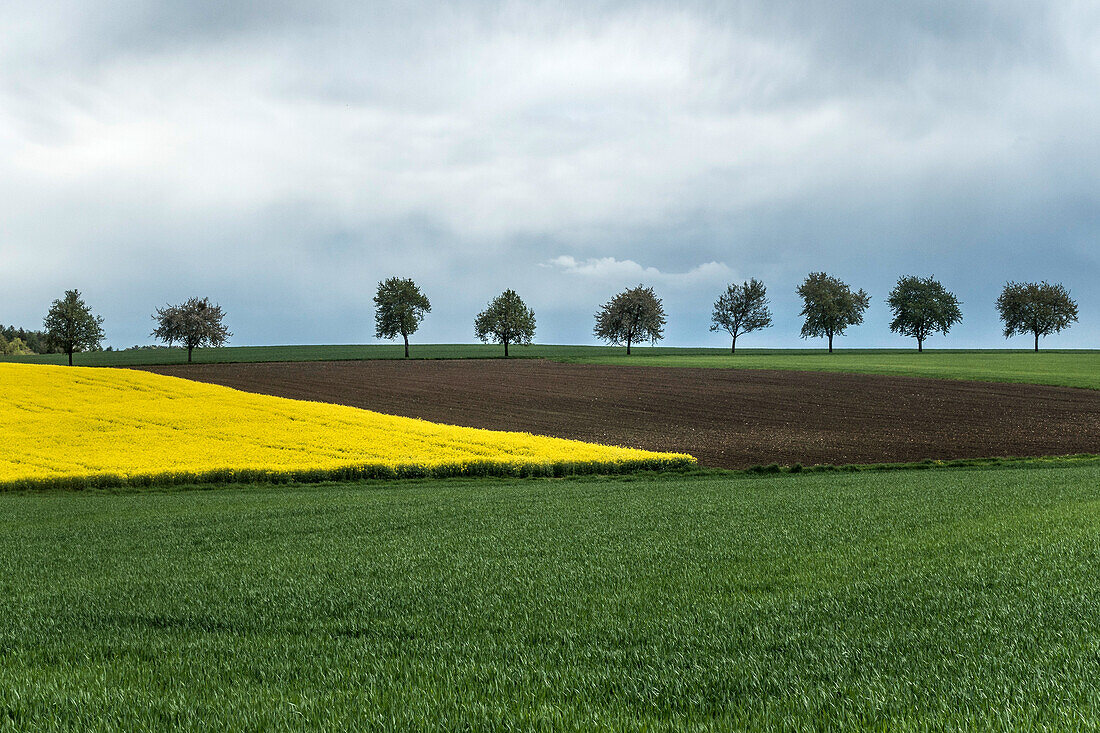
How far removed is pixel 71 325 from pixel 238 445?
211 feet

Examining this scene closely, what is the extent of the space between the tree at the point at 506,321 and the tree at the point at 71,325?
41845 mm

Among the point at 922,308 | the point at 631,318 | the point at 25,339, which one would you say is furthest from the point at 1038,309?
the point at 25,339

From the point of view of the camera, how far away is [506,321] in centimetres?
9088

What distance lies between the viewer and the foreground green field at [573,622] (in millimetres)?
3645

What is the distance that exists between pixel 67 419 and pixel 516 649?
25.3 m

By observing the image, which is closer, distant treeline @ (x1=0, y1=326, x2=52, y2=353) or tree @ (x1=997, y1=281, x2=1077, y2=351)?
tree @ (x1=997, y1=281, x2=1077, y2=351)

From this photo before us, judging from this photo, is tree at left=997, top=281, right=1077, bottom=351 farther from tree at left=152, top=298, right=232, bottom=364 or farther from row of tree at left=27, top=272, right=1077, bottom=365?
tree at left=152, top=298, right=232, bottom=364

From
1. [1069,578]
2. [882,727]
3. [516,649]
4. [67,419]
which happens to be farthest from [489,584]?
[67,419]

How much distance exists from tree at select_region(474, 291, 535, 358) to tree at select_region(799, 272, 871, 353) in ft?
128

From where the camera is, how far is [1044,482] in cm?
1257

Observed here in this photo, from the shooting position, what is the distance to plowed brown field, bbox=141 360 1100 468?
74.9 ft

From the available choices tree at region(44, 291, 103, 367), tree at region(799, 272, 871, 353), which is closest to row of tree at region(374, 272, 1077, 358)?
tree at region(799, 272, 871, 353)

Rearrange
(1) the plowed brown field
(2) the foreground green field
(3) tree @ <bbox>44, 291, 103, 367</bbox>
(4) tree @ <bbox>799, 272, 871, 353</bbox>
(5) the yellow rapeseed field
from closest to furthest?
(2) the foreground green field, (5) the yellow rapeseed field, (1) the plowed brown field, (3) tree @ <bbox>44, 291, 103, 367</bbox>, (4) tree @ <bbox>799, 272, 871, 353</bbox>

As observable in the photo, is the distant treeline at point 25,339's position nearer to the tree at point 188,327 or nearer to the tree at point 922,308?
the tree at point 188,327
